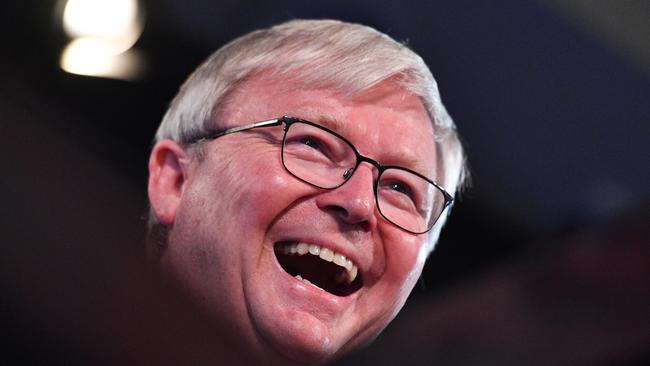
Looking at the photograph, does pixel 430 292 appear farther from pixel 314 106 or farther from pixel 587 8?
pixel 587 8

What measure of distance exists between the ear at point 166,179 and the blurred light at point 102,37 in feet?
1.44

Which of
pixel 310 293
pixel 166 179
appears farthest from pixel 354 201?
pixel 166 179

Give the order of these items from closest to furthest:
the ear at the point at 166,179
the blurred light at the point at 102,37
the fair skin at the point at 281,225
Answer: the fair skin at the point at 281,225 → the ear at the point at 166,179 → the blurred light at the point at 102,37

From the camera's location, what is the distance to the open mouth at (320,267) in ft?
2.43

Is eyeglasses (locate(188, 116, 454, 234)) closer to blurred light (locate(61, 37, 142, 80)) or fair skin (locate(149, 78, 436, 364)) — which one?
fair skin (locate(149, 78, 436, 364))

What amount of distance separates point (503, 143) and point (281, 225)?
→ 2.02 feet

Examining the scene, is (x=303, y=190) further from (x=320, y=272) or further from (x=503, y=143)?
(x=503, y=143)

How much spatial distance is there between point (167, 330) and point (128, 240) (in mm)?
46

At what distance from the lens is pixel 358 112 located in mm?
789

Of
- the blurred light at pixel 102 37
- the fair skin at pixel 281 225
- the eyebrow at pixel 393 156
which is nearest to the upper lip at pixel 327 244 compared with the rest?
the fair skin at pixel 281 225

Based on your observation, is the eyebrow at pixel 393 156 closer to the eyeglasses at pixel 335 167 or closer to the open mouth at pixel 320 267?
the eyeglasses at pixel 335 167

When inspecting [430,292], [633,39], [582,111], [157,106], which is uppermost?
[633,39]

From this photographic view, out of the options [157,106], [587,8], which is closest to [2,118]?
[157,106]

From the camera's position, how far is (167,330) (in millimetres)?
324
